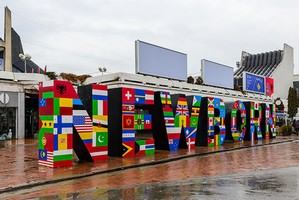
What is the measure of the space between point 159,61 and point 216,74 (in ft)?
39.4

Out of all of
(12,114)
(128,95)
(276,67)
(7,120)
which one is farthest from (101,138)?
(276,67)

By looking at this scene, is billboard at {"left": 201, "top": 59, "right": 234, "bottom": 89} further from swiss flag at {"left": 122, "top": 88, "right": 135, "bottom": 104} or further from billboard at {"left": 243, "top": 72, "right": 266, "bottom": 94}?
swiss flag at {"left": 122, "top": 88, "right": 135, "bottom": 104}

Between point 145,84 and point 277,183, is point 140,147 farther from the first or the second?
point 145,84

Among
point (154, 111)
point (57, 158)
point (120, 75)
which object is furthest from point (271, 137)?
point (57, 158)

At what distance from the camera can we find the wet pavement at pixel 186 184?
10.0 metres

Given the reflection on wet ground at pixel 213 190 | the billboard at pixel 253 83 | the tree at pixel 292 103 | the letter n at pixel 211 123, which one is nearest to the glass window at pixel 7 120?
the letter n at pixel 211 123

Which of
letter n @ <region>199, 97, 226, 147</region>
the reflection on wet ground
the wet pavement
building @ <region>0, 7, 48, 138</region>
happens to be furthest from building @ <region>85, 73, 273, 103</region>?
the reflection on wet ground

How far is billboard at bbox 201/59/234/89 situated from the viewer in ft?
138

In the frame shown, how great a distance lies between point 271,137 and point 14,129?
20930mm

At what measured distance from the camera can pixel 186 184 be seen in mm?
11562

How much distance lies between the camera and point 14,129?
33.2 m

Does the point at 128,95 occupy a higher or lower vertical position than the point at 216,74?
lower

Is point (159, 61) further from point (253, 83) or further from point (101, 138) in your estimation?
point (253, 83)

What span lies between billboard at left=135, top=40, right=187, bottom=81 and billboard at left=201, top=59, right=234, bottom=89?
5005 mm
